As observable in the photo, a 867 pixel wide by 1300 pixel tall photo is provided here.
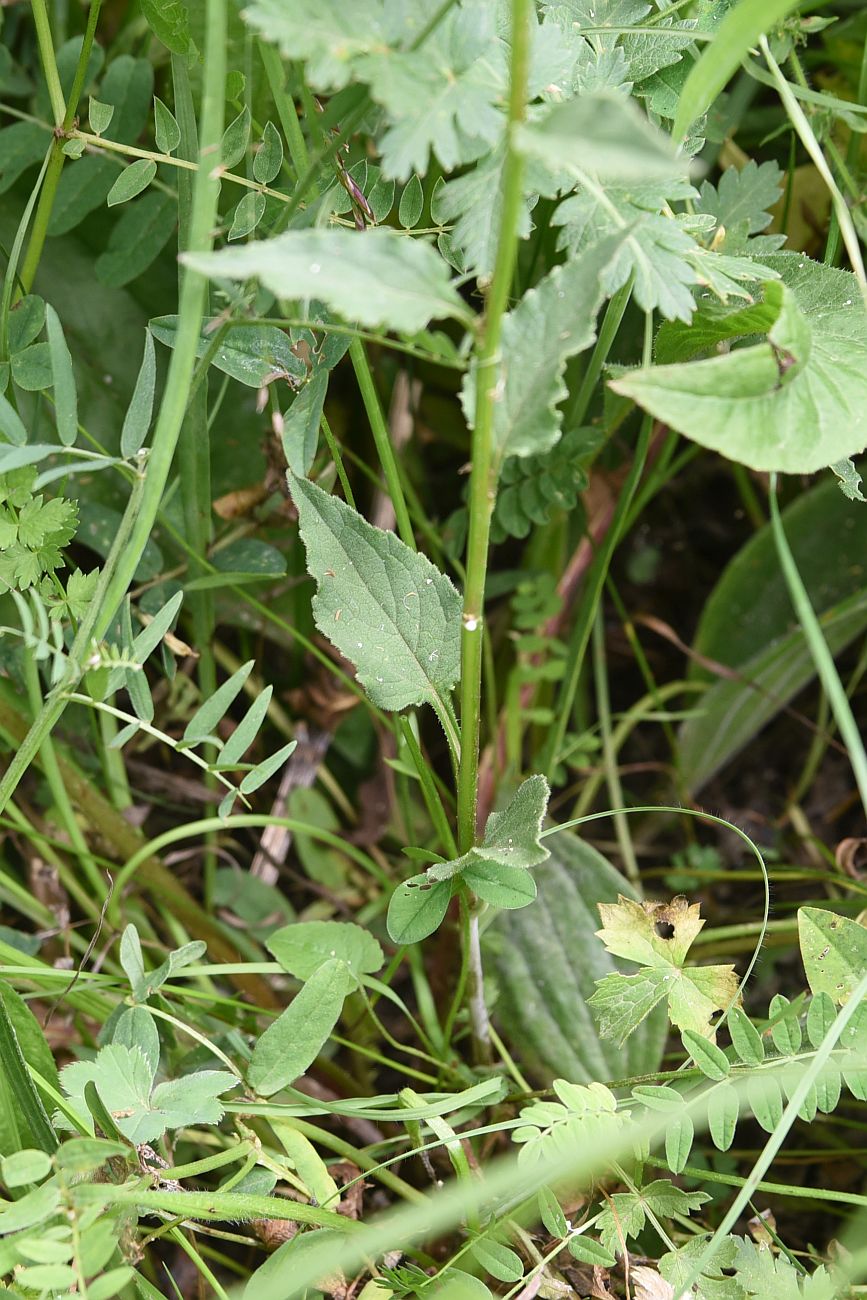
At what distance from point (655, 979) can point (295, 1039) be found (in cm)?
22

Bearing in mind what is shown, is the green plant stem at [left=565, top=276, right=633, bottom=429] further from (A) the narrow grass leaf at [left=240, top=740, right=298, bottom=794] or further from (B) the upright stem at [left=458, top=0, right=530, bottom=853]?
(A) the narrow grass leaf at [left=240, top=740, right=298, bottom=794]

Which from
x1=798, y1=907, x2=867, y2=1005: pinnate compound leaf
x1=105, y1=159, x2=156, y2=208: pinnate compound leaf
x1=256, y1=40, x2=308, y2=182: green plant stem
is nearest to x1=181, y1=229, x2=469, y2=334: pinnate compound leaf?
x1=256, y1=40, x2=308, y2=182: green plant stem

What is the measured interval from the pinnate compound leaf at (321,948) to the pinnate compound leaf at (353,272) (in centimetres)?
48

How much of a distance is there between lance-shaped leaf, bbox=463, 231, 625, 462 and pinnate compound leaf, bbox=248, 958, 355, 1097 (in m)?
0.34

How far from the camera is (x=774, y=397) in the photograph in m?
0.50

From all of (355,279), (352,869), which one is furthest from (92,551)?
(355,279)

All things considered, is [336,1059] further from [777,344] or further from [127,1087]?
[777,344]

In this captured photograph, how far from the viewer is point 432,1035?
880mm

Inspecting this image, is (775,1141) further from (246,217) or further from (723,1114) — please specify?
(246,217)

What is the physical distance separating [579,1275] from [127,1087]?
339 millimetres

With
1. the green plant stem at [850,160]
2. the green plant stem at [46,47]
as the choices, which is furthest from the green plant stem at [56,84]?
the green plant stem at [850,160]

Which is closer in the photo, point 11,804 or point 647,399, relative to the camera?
point 647,399

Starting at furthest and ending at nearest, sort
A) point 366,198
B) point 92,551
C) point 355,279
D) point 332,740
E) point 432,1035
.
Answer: point 332,740 → point 92,551 → point 432,1035 → point 366,198 → point 355,279

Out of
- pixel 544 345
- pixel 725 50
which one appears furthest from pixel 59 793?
pixel 725 50
